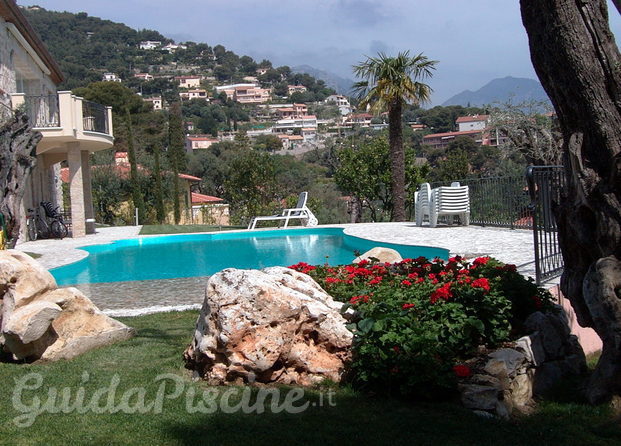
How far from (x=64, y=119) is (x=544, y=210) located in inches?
622

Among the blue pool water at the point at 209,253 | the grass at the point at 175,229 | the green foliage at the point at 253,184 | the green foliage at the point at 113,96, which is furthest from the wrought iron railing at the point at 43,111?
the green foliage at the point at 113,96

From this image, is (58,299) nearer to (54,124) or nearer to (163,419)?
(163,419)

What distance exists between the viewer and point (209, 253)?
16.7 metres

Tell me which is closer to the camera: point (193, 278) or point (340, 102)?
point (193, 278)

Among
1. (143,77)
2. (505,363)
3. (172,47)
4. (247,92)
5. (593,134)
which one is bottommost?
(505,363)

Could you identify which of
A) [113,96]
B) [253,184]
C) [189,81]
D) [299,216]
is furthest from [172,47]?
[299,216]

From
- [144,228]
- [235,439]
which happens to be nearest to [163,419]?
[235,439]

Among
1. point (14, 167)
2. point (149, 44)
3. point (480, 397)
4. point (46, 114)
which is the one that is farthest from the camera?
point (149, 44)

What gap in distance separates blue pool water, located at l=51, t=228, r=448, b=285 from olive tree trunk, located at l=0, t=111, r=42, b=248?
113 inches

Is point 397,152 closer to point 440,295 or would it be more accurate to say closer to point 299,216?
point 299,216

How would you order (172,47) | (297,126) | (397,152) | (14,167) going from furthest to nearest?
1. (172,47)
2. (297,126)
3. (397,152)
4. (14,167)

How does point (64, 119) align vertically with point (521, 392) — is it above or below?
above

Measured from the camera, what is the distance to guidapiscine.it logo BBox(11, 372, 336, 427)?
13.2 feet

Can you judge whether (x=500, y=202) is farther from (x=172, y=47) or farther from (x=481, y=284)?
(x=172, y=47)
